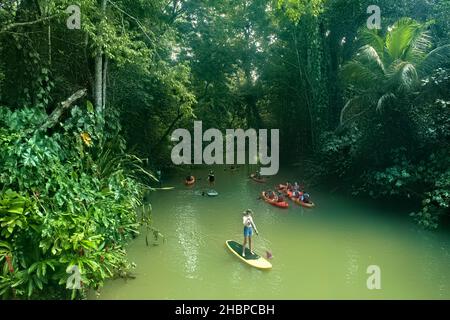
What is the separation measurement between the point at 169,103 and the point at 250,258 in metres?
10.8

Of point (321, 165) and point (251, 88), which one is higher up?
point (251, 88)

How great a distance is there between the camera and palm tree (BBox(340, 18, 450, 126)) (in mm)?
11719

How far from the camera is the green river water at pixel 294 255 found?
7.48 m

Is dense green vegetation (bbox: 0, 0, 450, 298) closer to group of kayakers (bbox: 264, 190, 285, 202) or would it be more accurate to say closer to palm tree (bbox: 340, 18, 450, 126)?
palm tree (bbox: 340, 18, 450, 126)

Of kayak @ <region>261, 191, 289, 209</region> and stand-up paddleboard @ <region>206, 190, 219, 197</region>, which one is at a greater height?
stand-up paddleboard @ <region>206, 190, 219, 197</region>

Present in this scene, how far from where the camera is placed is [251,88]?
24453 millimetres

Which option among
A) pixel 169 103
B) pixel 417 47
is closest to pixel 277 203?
pixel 417 47

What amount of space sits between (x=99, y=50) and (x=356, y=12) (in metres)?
12.4

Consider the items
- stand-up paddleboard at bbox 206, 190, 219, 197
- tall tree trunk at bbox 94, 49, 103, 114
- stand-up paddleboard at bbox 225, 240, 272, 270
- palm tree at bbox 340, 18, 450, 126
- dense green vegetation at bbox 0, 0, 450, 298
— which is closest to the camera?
dense green vegetation at bbox 0, 0, 450, 298

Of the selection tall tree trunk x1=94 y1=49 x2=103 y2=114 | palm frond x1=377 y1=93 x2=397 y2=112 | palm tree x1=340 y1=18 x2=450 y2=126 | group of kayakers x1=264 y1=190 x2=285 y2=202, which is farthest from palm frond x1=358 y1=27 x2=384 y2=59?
tall tree trunk x1=94 y1=49 x2=103 y2=114

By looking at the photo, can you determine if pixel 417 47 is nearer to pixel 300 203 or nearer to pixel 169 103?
pixel 300 203

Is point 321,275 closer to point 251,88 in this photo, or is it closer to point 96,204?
point 96,204

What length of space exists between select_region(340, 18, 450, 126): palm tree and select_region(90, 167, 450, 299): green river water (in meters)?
3.84

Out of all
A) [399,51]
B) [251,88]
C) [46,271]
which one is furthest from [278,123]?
[46,271]
